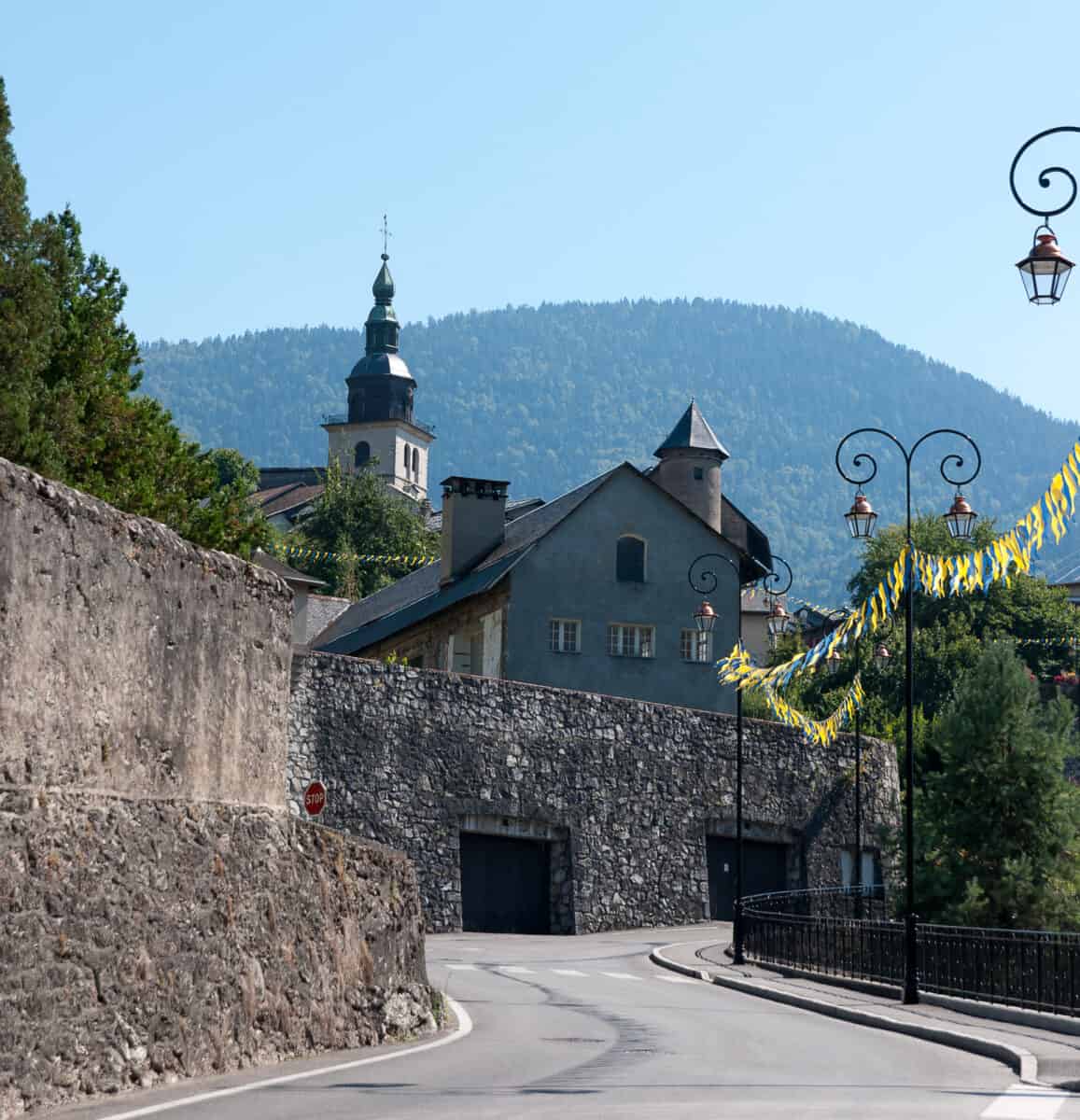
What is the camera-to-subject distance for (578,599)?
160 feet

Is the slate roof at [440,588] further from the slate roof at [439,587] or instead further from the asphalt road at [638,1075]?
the asphalt road at [638,1075]

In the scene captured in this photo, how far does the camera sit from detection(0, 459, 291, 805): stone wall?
10.6m

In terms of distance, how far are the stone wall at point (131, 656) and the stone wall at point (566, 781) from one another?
20172 millimetres

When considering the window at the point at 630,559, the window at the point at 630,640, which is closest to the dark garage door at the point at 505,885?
A: the window at the point at 630,640

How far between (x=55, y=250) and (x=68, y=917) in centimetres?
1739

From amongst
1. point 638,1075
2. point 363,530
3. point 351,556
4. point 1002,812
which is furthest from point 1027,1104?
point 363,530

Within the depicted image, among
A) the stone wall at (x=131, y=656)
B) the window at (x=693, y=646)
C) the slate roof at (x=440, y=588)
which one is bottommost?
the stone wall at (x=131, y=656)

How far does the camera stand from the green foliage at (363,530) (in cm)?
8706

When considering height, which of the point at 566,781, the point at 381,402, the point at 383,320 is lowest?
the point at 566,781

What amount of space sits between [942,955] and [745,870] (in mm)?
19177

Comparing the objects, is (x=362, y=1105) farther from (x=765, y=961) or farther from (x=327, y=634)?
(x=327, y=634)

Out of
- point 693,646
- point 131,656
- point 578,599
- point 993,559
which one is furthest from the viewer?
point 693,646

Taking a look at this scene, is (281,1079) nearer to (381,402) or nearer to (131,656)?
(131,656)

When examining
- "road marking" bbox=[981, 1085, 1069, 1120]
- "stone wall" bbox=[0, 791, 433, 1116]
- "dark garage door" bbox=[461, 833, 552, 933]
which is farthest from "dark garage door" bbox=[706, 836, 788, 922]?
"road marking" bbox=[981, 1085, 1069, 1120]
